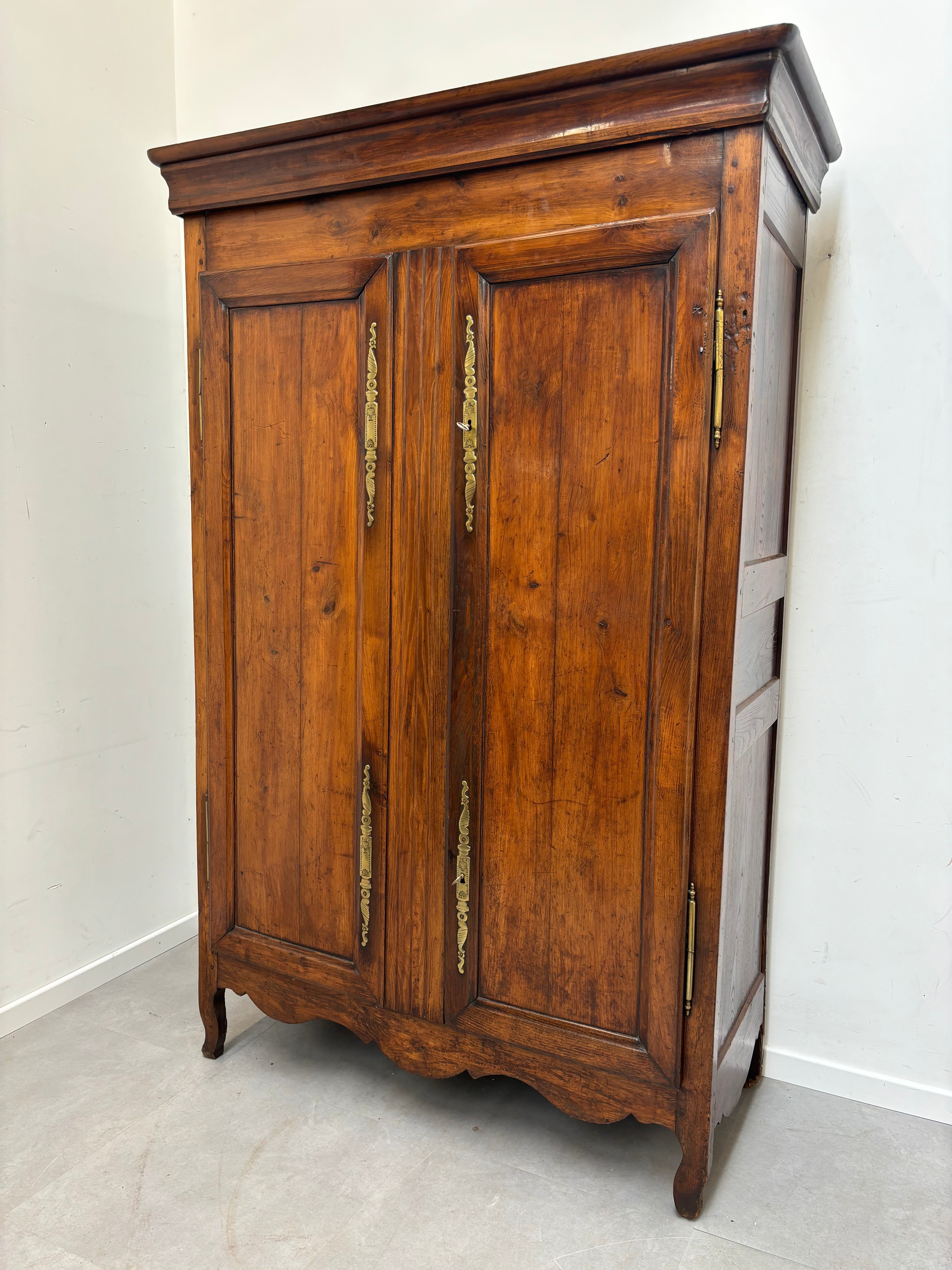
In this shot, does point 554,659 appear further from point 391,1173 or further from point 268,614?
point 391,1173

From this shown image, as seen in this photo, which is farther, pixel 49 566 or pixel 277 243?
pixel 49 566

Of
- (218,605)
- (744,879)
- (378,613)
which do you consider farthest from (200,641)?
(744,879)

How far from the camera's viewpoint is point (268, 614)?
1877 millimetres

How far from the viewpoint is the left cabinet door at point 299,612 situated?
5.67ft

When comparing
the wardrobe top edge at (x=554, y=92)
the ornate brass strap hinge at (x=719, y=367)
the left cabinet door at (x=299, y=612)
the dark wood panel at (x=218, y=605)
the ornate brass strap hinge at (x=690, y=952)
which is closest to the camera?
the wardrobe top edge at (x=554, y=92)

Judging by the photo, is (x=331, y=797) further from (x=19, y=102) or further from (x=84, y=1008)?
(x=19, y=102)

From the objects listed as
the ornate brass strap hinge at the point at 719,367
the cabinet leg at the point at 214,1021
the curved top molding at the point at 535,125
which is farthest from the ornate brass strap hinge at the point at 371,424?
the cabinet leg at the point at 214,1021

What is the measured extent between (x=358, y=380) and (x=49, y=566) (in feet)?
3.28

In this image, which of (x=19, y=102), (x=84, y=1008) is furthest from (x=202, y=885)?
(x=19, y=102)

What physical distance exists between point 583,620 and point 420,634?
32cm

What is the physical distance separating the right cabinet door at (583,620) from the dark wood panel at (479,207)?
4 centimetres

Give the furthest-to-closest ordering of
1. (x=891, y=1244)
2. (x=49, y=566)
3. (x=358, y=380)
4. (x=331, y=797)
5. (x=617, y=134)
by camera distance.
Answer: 1. (x=49, y=566)
2. (x=331, y=797)
3. (x=358, y=380)
4. (x=891, y=1244)
5. (x=617, y=134)

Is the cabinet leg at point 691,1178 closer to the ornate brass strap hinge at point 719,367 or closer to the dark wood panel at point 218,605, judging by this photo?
the dark wood panel at point 218,605

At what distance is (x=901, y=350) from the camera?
5.94 feet
